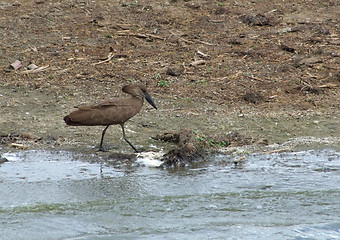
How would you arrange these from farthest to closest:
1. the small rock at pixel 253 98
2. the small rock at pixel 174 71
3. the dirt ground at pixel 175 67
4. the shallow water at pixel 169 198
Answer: the small rock at pixel 174 71, the small rock at pixel 253 98, the dirt ground at pixel 175 67, the shallow water at pixel 169 198

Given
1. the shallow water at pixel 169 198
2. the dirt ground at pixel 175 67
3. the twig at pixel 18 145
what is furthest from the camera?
the dirt ground at pixel 175 67

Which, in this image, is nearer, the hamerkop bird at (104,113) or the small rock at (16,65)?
the hamerkop bird at (104,113)

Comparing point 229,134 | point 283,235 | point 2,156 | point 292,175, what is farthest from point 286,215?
point 2,156

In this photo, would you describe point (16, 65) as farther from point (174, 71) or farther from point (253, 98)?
point (253, 98)

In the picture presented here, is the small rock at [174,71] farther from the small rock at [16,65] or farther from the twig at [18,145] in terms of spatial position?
the twig at [18,145]

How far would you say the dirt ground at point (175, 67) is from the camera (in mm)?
10062

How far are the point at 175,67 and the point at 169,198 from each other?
14.3ft

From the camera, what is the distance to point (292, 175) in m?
8.70

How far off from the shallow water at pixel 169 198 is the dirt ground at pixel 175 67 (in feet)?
2.47

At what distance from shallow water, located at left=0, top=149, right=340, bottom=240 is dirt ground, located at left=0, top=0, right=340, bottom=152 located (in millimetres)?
754

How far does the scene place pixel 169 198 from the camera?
26.0ft

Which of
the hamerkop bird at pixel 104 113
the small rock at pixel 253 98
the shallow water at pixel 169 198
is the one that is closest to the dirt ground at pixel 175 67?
the small rock at pixel 253 98

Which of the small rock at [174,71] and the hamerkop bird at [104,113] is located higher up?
the hamerkop bird at [104,113]

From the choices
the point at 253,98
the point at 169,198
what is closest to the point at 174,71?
the point at 253,98
